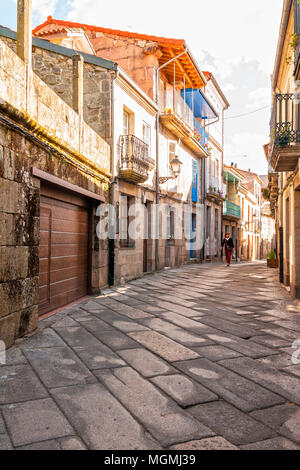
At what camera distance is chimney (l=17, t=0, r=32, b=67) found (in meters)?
4.98

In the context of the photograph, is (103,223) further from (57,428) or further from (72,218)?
(57,428)

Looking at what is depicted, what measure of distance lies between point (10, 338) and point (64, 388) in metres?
1.38

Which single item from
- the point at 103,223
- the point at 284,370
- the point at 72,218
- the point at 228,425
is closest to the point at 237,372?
the point at 284,370

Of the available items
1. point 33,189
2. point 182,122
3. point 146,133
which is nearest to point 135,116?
point 146,133

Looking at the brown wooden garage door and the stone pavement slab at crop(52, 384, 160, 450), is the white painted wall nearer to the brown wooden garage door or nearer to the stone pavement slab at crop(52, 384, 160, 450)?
the brown wooden garage door

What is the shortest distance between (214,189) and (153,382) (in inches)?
747

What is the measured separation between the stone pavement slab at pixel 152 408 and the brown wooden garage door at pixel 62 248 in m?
2.64

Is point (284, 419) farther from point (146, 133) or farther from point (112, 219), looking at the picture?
point (146, 133)

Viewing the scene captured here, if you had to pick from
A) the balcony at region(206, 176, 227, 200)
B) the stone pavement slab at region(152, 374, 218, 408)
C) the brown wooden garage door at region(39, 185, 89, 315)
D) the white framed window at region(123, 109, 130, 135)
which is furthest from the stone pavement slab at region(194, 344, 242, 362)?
the balcony at region(206, 176, 227, 200)

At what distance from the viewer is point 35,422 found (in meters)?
2.74

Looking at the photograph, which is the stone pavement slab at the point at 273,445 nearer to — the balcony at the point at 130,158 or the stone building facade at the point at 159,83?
the balcony at the point at 130,158

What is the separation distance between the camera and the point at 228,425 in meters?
2.80

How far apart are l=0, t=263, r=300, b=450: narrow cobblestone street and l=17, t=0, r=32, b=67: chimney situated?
3.47 meters

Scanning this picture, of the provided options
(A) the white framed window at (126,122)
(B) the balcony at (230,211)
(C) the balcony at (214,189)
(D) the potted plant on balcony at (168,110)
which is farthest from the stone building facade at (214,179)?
(A) the white framed window at (126,122)
